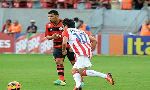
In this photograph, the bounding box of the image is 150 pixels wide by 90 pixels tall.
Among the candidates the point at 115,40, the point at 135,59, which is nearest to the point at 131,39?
the point at 115,40

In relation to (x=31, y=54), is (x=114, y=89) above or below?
above

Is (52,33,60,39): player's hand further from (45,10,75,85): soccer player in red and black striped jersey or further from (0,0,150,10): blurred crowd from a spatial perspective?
(0,0,150,10): blurred crowd

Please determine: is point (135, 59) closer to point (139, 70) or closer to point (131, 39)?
point (131, 39)

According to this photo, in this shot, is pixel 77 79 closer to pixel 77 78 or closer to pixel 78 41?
pixel 77 78

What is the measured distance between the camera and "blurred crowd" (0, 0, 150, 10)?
3322 cm

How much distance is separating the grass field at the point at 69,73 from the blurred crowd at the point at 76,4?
669cm

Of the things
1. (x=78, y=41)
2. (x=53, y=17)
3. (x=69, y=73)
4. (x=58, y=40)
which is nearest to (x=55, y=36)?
(x=58, y=40)

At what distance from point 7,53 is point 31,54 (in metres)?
1.27

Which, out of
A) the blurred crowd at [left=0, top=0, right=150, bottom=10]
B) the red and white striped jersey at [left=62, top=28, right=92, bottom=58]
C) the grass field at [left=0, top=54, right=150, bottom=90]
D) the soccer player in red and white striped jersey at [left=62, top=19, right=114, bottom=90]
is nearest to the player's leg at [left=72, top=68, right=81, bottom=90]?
the soccer player in red and white striped jersey at [left=62, top=19, right=114, bottom=90]

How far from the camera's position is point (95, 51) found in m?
29.2

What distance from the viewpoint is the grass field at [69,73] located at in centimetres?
1497

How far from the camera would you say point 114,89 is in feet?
46.8

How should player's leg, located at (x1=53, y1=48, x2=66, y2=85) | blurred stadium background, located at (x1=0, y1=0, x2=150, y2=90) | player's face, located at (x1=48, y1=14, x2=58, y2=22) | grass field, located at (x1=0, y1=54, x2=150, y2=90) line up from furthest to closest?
blurred stadium background, located at (x1=0, y1=0, x2=150, y2=90) → player's leg, located at (x1=53, y1=48, x2=66, y2=85) → player's face, located at (x1=48, y1=14, x2=58, y2=22) → grass field, located at (x1=0, y1=54, x2=150, y2=90)

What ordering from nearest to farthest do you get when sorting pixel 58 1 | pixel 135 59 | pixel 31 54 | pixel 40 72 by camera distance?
pixel 40 72 → pixel 135 59 → pixel 31 54 → pixel 58 1
